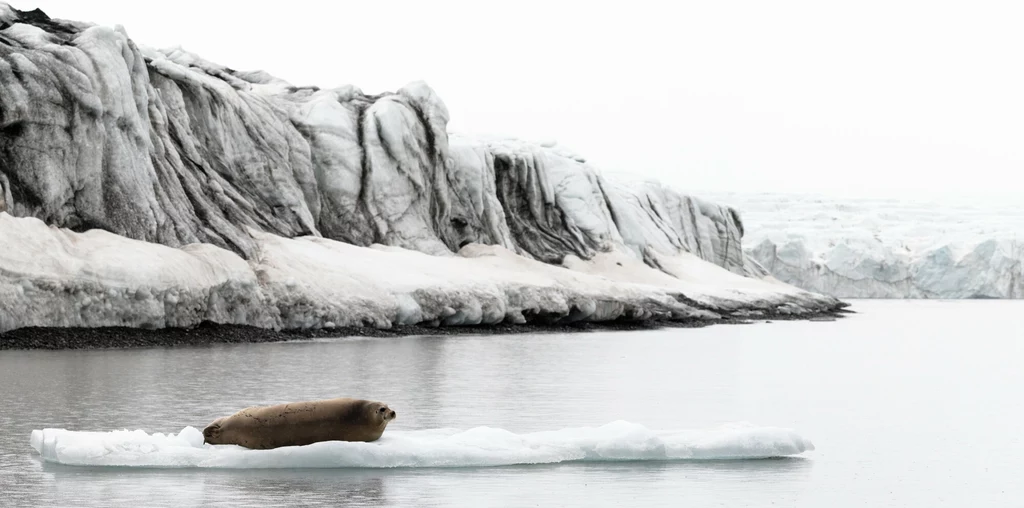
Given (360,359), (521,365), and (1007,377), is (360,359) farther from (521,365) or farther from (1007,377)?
(1007,377)

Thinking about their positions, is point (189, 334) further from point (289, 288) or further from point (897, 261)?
point (897, 261)

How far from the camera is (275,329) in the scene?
2680 cm

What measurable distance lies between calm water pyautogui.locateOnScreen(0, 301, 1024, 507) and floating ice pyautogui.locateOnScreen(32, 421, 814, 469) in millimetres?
163

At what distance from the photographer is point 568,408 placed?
13.9 m

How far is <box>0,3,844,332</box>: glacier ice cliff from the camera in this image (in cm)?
2462

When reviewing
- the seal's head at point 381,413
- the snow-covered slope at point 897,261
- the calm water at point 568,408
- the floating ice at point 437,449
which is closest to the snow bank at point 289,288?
the calm water at point 568,408

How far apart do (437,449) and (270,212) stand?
88.8 ft

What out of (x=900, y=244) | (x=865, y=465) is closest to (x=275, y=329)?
(x=865, y=465)

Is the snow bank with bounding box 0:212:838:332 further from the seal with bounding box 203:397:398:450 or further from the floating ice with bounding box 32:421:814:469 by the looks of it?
the seal with bounding box 203:397:398:450

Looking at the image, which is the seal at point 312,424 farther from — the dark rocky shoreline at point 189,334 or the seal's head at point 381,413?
the dark rocky shoreline at point 189,334

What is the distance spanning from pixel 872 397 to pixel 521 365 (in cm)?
618

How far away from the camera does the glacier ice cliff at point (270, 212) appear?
80.8 feet

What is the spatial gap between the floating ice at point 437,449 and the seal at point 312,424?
0.13 metres

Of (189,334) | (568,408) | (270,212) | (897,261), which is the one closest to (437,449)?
(568,408)
